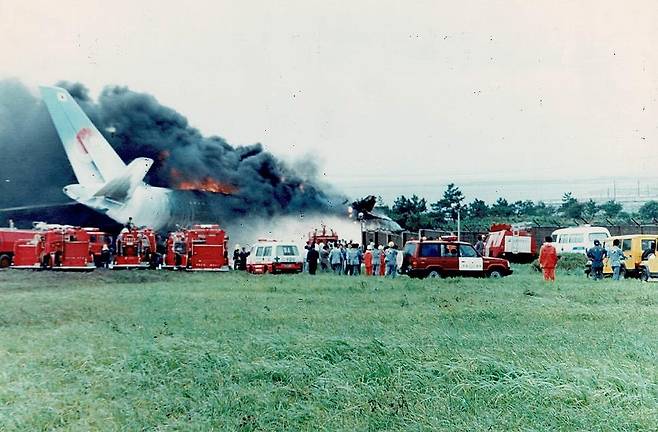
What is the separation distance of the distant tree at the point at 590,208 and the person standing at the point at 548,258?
1.33 metres

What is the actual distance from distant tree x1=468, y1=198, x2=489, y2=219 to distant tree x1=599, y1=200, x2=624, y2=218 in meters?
0.79

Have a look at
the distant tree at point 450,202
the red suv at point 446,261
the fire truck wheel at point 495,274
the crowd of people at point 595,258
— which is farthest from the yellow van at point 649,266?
the distant tree at point 450,202

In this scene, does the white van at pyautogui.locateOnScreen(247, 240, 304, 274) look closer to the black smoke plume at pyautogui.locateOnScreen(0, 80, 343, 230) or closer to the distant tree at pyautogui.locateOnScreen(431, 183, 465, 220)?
the black smoke plume at pyautogui.locateOnScreen(0, 80, 343, 230)

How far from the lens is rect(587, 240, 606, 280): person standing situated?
7955 mm

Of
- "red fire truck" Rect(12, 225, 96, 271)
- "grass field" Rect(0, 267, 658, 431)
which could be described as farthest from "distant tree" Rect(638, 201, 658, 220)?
"red fire truck" Rect(12, 225, 96, 271)

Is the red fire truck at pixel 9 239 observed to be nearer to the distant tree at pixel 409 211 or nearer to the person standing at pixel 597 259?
the distant tree at pixel 409 211

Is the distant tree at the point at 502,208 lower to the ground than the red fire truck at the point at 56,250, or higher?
higher

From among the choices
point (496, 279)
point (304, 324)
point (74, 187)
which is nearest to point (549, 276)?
point (496, 279)

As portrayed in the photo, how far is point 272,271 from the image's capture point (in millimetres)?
6078

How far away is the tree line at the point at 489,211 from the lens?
205 inches

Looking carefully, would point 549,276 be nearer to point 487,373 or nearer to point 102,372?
point 487,373

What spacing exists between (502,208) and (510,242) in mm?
2224

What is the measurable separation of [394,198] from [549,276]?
2571mm

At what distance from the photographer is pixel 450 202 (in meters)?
5.25
